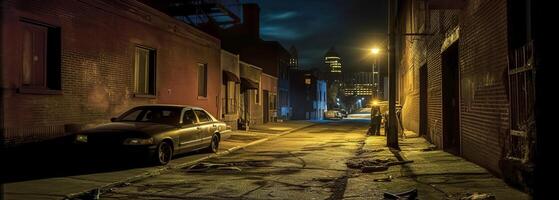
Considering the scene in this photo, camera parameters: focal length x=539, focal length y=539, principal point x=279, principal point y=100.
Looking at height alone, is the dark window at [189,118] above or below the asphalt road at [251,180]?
above

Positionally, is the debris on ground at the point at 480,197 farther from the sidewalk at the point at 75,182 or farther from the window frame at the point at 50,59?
the window frame at the point at 50,59

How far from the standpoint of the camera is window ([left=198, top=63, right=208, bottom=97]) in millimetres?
23469

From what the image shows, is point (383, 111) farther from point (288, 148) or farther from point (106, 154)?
point (106, 154)

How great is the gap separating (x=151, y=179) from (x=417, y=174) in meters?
5.17

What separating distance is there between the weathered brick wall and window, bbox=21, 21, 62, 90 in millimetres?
9464

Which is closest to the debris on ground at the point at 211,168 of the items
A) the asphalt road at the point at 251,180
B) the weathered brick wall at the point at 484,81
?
the asphalt road at the point at 251,180

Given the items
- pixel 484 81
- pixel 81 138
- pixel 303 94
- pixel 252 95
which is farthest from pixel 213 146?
pixel 303 94

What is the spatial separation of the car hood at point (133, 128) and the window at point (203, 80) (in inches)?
421

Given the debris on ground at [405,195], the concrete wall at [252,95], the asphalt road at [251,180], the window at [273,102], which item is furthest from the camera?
the window at [273,102]

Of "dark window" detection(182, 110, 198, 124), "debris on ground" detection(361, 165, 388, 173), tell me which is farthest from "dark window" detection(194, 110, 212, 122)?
"debris on ground" detection(361, 165, 388, 173)

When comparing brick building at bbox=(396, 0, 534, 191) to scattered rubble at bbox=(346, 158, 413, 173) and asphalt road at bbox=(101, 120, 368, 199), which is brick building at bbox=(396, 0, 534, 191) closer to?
scattered rubble at bbox=(346, 158, 413, 173)

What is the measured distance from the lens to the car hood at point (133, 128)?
11.6m

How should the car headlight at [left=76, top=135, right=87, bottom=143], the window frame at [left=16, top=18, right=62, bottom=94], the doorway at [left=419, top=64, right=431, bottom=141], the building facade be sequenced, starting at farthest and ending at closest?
the building facade, the doorway at [left=419, top=64, right=431, bottom=141], the window frame at [left=16, top=18, right=62, bottom=94], the car headlight at [left=76, top=135, right=87, bottom=143]

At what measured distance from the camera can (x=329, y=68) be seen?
122 meters
